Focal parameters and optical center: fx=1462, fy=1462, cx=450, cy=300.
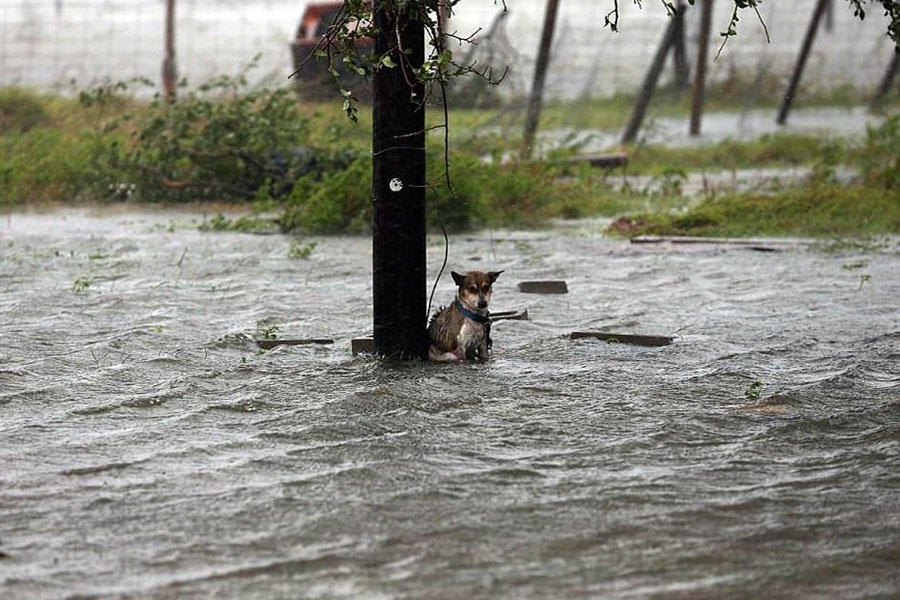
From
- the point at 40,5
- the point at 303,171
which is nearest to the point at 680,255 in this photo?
the point at 303,171

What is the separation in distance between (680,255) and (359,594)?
337 inches

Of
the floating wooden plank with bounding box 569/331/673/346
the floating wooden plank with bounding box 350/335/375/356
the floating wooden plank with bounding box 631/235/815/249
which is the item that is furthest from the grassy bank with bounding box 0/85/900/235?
the floating wooden plank with bounding box 350/335/375/356

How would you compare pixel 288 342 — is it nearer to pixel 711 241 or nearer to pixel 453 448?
pixel 453 448

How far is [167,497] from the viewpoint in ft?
18.0

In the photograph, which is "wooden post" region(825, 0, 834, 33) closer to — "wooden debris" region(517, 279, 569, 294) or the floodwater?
the floodwater

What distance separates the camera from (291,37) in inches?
1325

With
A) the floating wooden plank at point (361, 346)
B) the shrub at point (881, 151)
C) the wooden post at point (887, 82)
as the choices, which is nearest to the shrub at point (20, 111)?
the shrub at point (881, 151)

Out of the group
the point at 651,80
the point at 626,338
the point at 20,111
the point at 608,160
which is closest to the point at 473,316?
the point at 626,338

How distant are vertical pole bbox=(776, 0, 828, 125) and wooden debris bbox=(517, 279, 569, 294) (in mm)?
12689

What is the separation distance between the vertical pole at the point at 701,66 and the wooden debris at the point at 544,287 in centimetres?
1129

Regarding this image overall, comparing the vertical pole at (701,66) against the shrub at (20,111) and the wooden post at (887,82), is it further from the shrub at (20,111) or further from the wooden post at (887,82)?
the shrub at (20,111)

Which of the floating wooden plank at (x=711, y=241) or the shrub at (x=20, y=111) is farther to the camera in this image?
the shrub at (x=20, y=111)

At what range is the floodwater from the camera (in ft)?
15.6

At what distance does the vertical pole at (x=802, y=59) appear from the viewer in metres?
22.0
